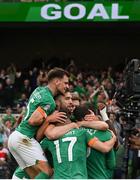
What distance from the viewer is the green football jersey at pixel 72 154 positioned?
5953mm

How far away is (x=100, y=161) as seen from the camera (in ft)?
20.2

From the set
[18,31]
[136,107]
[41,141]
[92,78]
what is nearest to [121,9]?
[92,78]

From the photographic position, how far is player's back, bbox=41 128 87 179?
5.95m

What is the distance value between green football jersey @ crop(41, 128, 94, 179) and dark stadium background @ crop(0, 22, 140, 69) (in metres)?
15.6

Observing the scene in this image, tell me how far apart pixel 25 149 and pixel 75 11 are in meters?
12.0

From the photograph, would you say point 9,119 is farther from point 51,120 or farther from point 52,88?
point 51,120

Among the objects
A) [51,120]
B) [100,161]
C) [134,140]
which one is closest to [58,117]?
[51,120]

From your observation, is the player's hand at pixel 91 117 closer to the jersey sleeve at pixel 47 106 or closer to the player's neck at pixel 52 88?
the jersey sleeve at pixel 47 106

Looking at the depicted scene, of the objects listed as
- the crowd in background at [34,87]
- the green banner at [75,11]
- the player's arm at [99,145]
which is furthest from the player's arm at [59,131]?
the green banner at [75,11]

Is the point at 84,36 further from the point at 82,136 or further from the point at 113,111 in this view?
the point at 82,136

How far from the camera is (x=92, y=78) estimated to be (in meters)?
17.4

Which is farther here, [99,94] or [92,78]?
[92,78]

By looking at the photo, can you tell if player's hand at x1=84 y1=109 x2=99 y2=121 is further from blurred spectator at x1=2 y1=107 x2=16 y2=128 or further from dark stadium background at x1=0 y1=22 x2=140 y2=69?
dark stadium background at x1=0 y1=22 x2=140 y2=69

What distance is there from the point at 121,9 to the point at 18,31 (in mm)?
5316
